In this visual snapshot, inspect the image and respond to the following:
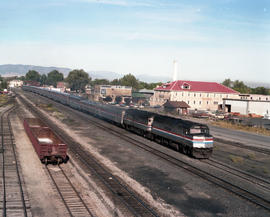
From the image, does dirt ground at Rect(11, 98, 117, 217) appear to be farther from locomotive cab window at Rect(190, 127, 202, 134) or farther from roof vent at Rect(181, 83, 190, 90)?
roof vent at Rect(181, 83, 190, 90)

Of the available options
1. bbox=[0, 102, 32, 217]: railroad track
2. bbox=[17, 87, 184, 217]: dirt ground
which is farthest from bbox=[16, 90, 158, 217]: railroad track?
bbox=[0, 102, 32, 217]: railroad track

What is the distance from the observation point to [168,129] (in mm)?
30234

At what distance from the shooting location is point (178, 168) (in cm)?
2362

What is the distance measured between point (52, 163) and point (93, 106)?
34.8 meters

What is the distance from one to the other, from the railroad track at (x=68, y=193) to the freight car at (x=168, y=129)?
11.9 metres

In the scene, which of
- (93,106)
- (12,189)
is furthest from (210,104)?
(12,189)

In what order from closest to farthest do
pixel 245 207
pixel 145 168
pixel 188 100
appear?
pixel 245 207, pixel 145 168, pixel 188 100

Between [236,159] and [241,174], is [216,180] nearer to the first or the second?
[241,174]

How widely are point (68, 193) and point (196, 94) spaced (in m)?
81.0

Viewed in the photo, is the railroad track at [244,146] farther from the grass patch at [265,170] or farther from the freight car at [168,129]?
the freight car at [168,129]

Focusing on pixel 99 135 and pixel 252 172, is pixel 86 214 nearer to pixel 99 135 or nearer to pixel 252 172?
pixel 252 172

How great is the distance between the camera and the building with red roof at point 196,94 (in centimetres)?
9288

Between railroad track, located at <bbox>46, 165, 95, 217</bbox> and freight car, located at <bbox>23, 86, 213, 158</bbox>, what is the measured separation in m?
11.9

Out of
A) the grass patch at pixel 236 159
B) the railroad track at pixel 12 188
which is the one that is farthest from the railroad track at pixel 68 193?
the grass patch at pixel 236 159
